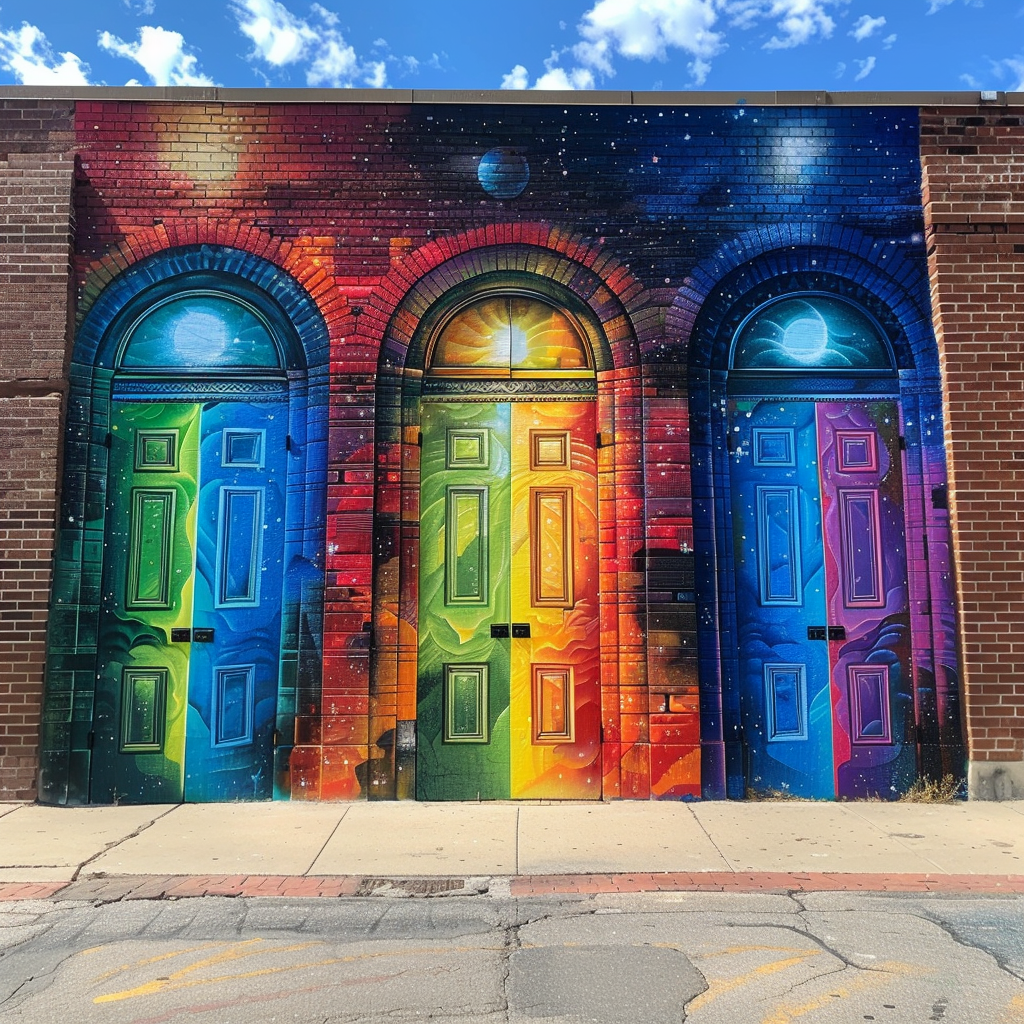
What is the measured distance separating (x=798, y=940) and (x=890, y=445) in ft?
14.2

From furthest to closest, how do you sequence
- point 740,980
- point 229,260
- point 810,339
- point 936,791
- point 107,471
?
1. point 810,339
2. point 229,260
3. point 107,471
4. point 936,791
5. point 740,980

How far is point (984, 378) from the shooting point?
698 cm

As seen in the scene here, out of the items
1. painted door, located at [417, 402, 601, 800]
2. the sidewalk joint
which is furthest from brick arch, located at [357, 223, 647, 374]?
the sidewalk joint

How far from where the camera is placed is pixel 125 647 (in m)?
6.86

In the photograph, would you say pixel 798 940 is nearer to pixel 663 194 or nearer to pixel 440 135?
pixel 663 194

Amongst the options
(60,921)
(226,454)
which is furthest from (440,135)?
(60,921)

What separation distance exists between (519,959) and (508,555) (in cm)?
351

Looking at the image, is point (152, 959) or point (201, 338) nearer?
point (152, 959)

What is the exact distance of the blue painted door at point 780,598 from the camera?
6.79m

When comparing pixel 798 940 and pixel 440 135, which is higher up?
pixel 440 135

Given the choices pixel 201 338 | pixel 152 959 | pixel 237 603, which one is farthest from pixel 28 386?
pixel 152 959

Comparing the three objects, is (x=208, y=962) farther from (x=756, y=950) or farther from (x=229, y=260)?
(x=229, y=260)

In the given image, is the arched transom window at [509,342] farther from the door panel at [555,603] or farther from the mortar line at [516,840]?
the mortar line at [516,840]

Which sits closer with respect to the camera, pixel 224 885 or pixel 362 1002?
pixel 362 1002
